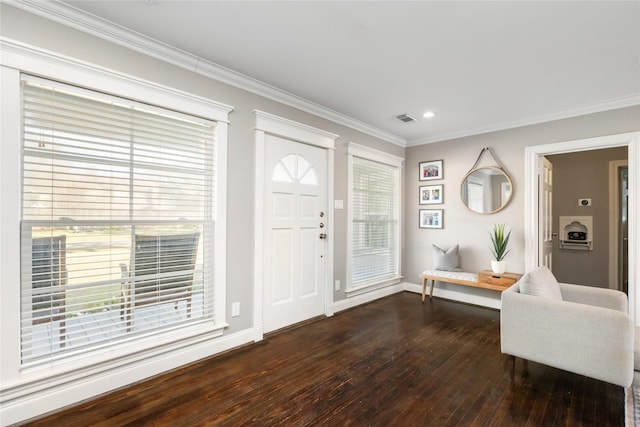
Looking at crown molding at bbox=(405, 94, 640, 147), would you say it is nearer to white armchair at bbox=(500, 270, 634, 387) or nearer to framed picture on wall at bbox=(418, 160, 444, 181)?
framed picture on wall at bbox=(418, 160, 444, 181)

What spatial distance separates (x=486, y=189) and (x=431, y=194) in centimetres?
76

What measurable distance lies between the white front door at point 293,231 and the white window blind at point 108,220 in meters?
0.63

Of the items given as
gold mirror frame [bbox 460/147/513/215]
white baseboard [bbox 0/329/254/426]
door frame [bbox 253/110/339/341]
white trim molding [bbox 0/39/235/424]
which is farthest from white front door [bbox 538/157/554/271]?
white trim molding [bbox 0/39/235/424]

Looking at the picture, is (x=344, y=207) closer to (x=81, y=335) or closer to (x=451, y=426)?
(x=451, y=426)

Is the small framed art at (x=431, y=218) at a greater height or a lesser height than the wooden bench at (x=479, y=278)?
greater

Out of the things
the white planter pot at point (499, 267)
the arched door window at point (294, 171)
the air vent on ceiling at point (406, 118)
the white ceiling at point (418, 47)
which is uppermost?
the white ceiling at point (418, 47)

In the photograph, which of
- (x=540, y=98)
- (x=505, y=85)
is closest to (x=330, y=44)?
(x=505, y=85)

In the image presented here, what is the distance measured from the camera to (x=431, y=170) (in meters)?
4.57

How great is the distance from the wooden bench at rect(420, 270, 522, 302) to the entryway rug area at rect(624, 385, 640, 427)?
1.51 meters

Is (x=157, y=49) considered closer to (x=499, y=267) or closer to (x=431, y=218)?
(x=431, y=218)

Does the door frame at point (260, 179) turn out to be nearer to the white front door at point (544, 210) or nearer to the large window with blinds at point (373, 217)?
the large window with blinds at point (373, 217)

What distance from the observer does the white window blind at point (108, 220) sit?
1809 mm

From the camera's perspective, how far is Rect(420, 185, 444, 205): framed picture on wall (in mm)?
4482

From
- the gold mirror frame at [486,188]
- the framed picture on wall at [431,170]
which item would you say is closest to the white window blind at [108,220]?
the framed picture on wall at [431,170]
